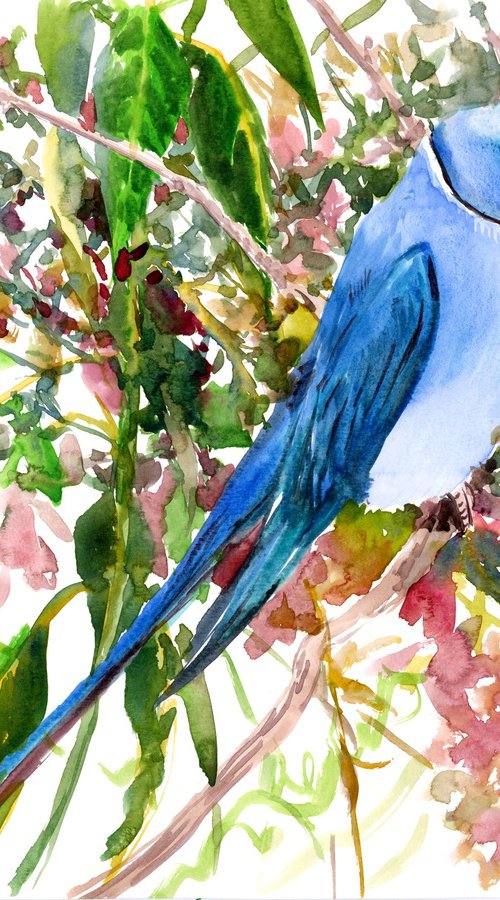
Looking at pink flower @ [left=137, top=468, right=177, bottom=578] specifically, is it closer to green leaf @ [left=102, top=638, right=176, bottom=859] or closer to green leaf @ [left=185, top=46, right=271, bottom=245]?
green leaf @ [left=102, top=638, right=176, bottom=859]

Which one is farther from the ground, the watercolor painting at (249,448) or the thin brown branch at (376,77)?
the thin brown branch at (376,77)

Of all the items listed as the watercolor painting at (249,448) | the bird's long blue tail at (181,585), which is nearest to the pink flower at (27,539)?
the watercolor painting at (249,448)

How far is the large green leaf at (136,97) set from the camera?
3.10 feet

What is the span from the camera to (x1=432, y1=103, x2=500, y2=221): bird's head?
0.94m

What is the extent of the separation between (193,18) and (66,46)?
153 millimetres

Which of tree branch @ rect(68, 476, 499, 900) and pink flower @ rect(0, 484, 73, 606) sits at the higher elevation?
pink flower @ rect(0, 484, 73, 606)

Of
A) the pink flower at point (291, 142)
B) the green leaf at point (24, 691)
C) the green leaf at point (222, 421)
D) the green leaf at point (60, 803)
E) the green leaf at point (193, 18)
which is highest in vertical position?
the green leaf at point (193, 18)

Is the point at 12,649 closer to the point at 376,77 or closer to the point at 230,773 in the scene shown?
the point at 230,773

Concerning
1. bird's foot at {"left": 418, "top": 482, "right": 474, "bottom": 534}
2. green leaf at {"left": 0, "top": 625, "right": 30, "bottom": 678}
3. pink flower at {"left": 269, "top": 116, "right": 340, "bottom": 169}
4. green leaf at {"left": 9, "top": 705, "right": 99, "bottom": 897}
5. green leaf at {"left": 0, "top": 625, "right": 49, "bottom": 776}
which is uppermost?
pink flower at {"left": 269, "top": 116, "right": 340, "bottom": 169}

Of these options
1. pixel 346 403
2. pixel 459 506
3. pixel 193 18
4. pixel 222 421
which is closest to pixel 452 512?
pixel 459 506

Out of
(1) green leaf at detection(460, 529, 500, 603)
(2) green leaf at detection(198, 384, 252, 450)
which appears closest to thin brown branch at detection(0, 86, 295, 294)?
(2) green leaf at detection(198, 384, 252, 450)

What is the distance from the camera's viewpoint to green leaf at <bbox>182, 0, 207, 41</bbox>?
95 cm

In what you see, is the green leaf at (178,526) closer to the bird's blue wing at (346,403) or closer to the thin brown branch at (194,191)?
the bird's blue wing at (346,403)

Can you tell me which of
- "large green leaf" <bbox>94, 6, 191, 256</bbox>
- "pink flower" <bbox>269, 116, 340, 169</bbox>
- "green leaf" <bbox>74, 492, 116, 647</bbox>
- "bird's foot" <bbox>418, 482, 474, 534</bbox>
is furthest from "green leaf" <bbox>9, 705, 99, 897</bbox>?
"pink flower" <bbox>269, 116, 340, 169</bbox>
